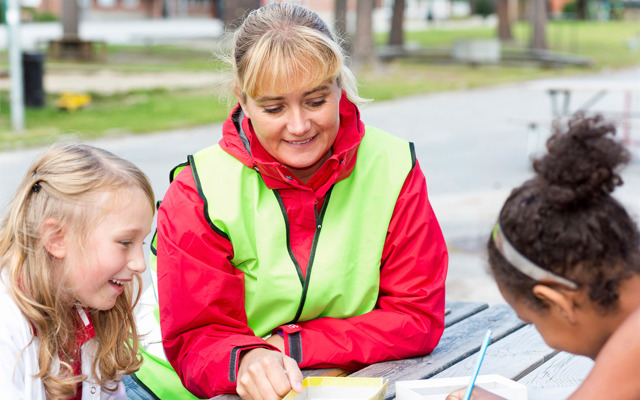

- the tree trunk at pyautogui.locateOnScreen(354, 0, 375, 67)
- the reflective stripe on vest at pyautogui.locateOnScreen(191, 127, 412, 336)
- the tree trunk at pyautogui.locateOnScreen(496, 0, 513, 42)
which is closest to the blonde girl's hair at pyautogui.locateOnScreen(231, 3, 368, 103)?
the reflective stripe on vest at pyautogui.locateOnScreen(191, 127, 412, 336)

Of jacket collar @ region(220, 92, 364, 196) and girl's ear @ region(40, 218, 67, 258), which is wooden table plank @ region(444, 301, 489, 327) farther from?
girl's ear @ region(40, 218, 67, 258)

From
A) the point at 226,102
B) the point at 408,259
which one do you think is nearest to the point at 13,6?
the point at 226,102

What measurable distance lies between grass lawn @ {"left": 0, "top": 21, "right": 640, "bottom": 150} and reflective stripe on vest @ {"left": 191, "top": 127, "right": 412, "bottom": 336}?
415 millimetres

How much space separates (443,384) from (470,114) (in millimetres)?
11877

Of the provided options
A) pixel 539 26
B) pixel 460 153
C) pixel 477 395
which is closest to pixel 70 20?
pixel 539 26

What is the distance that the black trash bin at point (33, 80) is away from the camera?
518 inches

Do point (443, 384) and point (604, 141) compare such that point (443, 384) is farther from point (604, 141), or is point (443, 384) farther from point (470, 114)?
point (470, 114)

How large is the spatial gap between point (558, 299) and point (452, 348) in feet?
2.78

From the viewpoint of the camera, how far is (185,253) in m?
2.17

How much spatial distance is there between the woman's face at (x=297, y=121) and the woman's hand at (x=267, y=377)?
1.81ft

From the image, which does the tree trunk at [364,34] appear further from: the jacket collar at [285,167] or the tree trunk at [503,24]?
the jacket collar at [285,167]

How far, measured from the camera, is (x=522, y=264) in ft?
5.41

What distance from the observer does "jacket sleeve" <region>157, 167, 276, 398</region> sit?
215 centimetres

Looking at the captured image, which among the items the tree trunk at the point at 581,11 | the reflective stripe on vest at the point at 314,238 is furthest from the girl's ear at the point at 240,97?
the tree trunk at the point at 581,11
